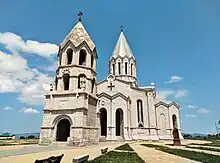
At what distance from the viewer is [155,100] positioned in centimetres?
3697

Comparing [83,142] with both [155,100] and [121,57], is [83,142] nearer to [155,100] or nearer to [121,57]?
[155,100]

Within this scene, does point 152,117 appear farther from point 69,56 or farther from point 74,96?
point 69,56

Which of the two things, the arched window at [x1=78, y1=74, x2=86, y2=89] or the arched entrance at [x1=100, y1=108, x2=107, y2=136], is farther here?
the arched entrance at [x1=100, y1=108, x2=107, y2=136]

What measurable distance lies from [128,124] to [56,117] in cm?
1506

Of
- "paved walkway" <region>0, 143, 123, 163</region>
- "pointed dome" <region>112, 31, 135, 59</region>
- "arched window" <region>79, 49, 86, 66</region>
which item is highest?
"pointed dome" <region>112, 31, 135, 59</region>

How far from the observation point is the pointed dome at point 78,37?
2273cm

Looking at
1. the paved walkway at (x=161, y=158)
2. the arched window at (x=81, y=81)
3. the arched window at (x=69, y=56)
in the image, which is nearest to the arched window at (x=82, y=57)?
the arched window at (x=69, y=56)

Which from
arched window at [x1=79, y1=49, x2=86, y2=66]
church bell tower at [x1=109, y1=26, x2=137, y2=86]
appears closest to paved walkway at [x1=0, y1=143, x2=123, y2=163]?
arched window at [x1=79, y1=49, x2=86, y2=66]

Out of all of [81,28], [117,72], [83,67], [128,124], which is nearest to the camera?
[83,67]

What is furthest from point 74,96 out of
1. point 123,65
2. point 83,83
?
point 123,65

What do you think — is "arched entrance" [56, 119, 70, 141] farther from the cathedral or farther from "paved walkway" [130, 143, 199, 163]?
"paved walkway" [130, 143, 199, 163]

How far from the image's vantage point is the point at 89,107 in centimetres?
2062

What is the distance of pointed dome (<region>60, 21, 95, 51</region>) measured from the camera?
22.7 metres

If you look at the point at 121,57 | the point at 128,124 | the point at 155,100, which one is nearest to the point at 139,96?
the point at 155,100
